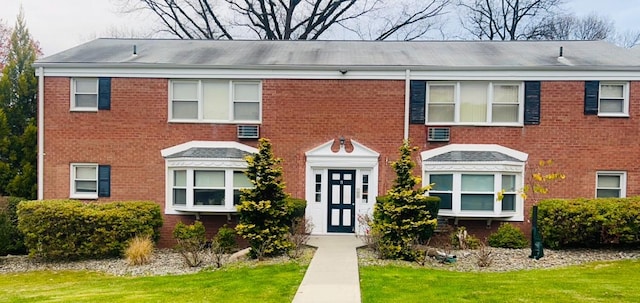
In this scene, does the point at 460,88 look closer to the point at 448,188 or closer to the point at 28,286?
the point at 448,188

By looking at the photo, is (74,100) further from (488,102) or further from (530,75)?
(530,75)

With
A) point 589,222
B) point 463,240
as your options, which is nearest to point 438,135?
point 463,240

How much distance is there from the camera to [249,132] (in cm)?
1407

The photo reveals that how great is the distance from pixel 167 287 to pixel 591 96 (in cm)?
1304

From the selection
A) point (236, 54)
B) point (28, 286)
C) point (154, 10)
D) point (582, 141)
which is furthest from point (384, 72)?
point (154, 10)

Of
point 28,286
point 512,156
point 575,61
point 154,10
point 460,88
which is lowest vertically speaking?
point 28,286

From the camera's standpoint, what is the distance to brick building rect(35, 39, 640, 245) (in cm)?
1365

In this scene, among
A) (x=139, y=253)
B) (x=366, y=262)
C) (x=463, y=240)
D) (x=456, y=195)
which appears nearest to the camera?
(x=366, y=262)

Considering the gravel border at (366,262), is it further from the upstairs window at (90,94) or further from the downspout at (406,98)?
the upstairs window at (90,94)

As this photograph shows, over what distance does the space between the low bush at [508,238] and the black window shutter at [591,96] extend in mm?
4350

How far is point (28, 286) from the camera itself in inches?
383

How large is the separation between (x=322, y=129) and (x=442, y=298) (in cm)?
767

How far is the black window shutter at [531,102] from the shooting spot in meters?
13.7

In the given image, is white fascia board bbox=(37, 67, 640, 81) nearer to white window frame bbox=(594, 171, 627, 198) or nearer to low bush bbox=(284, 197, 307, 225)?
white window frame bbox=(594, 171, 627, 198)
